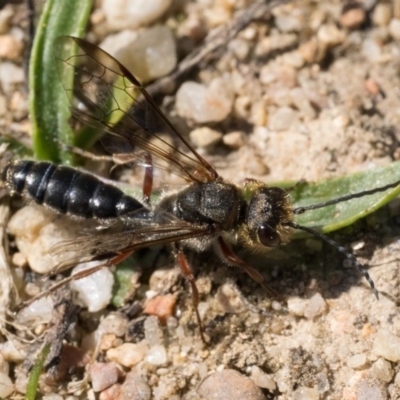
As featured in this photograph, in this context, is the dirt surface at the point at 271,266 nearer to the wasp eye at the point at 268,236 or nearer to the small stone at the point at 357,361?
the small stone at the point at 357,361

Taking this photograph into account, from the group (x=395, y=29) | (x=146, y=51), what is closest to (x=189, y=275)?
(x=146, y=51)

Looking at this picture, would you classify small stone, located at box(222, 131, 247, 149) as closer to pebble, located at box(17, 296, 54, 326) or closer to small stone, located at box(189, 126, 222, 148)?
small stone, located at box(189, 126, 222, 148)

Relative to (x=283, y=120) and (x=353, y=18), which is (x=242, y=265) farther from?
(x=353, y=18)

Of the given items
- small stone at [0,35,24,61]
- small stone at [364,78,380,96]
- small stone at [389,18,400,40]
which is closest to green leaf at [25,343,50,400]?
small stone at [0,35,24,61]

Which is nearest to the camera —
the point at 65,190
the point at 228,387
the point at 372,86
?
the point at 228,387

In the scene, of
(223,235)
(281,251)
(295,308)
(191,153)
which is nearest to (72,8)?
(191,153)

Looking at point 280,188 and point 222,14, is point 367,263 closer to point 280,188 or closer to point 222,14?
point 280,188
